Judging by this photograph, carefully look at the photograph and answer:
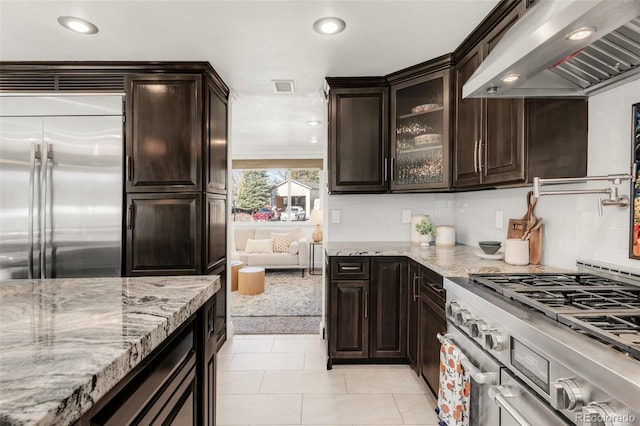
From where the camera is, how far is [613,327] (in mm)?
936

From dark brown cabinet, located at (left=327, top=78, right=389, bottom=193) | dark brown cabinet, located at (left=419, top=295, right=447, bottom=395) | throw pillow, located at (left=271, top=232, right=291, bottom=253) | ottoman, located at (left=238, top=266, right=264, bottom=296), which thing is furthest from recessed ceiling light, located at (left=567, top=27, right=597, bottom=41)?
throw pillow, located at (left=271, top=232, right=291, bottom=253)

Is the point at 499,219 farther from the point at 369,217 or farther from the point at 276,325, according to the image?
the point at 276,325

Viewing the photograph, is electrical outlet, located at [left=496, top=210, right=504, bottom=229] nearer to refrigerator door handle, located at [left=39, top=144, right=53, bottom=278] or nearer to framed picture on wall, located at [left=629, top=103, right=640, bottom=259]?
framed picture on wall, located at [left=629, top=103, right=640, bottom=259]

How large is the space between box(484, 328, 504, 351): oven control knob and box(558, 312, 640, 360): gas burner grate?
218mm

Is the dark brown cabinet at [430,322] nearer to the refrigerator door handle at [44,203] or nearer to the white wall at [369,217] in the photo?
the white wall at [369,217]

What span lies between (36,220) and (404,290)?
2936 millimetres

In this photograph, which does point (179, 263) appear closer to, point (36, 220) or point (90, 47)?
point (36, 220)

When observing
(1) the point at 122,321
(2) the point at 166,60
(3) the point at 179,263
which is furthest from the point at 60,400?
(2) the point at 166,60

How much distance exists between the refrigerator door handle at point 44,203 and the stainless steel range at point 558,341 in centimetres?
300

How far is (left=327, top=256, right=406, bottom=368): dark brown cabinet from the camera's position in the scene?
8.79ft

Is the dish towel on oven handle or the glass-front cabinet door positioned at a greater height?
the glass-front cabinet door

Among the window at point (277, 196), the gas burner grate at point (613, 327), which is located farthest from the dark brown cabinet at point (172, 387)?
the window at point (277, 196)

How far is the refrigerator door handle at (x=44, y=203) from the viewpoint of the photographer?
2664 millimetres

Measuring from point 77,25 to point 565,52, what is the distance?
2.64 metres
